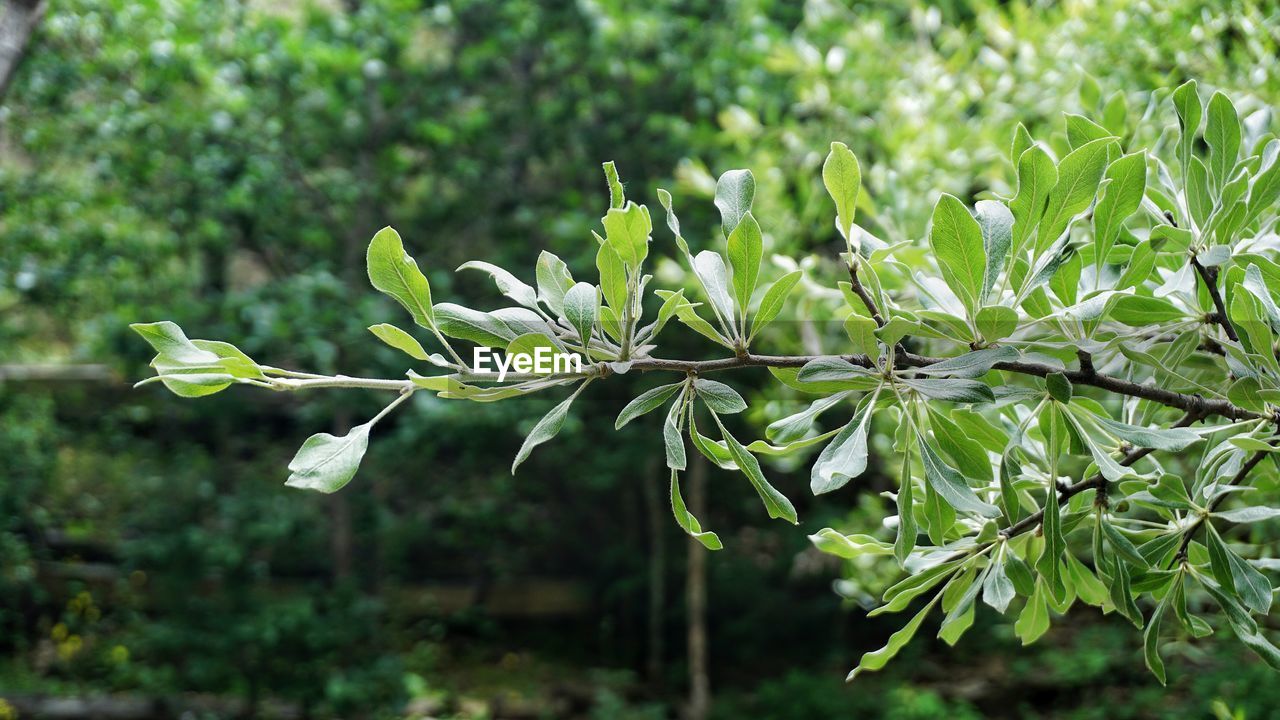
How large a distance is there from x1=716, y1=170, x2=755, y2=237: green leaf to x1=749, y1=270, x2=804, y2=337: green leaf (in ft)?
0.11

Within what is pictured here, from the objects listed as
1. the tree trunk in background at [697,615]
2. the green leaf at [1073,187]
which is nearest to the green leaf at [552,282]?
the green leaf at [1073,187]

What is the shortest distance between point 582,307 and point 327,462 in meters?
0.12

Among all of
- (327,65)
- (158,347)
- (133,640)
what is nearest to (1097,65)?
(158,347)

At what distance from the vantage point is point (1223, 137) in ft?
1.69

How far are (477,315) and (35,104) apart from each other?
2.62 m

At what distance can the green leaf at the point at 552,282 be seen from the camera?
470 mm

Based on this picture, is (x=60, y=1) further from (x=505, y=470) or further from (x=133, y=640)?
(x=133, y=640)

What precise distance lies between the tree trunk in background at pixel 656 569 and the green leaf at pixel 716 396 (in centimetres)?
300

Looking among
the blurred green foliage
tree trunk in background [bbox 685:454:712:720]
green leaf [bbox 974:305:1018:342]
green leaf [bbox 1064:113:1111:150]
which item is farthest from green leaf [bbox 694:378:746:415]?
tree trunk in background [bbox 685:454:712:720]

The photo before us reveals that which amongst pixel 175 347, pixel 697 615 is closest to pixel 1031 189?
pixel 175 347

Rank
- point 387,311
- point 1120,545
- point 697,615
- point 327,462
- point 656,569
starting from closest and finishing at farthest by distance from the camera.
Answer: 1. point 327,462
2. point 1120,545
3. point 387,311
4. point 697,615
5. point 656,569

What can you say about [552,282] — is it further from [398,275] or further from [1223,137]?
[1223,137]

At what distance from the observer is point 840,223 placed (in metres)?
0.47

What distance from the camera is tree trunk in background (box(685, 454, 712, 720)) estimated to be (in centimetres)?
314
